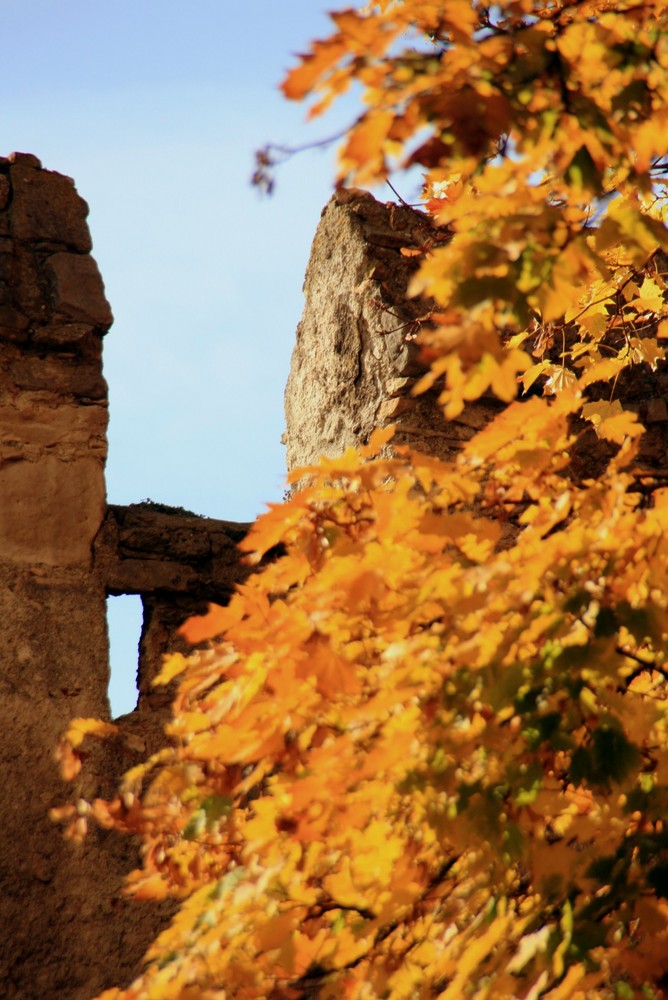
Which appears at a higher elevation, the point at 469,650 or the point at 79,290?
the point at 79,290

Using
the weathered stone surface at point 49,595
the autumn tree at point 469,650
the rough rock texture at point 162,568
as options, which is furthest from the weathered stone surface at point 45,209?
the autumn tree at point 469,650

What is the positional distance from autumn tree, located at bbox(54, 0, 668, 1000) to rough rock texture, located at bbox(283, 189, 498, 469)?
148 cm

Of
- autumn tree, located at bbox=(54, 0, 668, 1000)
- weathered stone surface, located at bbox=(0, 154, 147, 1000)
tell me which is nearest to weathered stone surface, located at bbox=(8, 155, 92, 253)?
weathered stone surface, located at bbox=(0, 154, 147, 1000)

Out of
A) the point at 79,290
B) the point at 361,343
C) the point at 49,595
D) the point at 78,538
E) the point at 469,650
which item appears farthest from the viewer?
the point at 361,343

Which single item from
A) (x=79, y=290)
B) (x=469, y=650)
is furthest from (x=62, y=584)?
(x=469, y=650)

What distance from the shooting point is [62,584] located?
373 centimetres

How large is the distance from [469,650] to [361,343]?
8.90 feet

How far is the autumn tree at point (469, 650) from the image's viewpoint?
1868 mm

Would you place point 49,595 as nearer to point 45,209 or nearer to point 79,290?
point 79,290

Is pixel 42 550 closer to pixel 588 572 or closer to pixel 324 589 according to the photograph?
pixel 324 589

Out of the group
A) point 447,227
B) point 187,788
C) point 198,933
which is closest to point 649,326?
point 447,227

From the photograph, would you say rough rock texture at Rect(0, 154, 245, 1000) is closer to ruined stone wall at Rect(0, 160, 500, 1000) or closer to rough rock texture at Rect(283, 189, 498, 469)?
ruined stone wall at Rect(0, 160, 500, 1000)

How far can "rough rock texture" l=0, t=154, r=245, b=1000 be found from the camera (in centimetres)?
345

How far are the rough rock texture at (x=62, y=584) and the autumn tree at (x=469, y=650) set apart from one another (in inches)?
33.9
